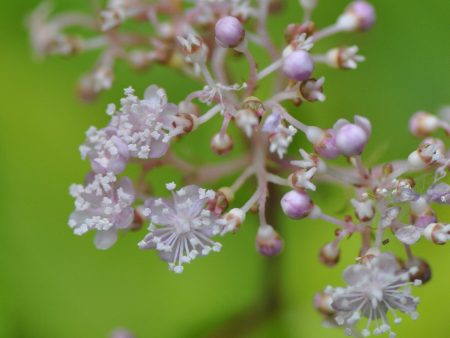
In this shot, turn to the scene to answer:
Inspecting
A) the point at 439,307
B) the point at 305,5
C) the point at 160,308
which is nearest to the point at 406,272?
the point at 305,5

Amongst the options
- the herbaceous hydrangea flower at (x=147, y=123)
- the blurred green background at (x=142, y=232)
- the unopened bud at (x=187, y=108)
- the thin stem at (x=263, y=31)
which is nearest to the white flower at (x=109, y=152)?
the herbaceous hydrangea flower at (x=147, y=123)

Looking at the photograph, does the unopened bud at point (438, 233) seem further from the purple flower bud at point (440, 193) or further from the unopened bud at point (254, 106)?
the unopened bud at point (254, 106)

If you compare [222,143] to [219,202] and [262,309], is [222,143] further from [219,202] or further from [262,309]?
[262,309]

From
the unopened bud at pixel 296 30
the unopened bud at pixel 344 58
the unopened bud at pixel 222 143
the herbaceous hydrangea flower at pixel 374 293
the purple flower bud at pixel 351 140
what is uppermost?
the unopened bud at pixel 296 30

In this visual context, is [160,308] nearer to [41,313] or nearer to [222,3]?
[41,313]

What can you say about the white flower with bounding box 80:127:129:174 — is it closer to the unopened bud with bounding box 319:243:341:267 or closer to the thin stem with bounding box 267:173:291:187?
the thin stem with bounding box 267:173:291:187

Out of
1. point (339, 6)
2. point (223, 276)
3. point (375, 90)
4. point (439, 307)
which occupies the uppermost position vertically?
point (339, 6)
